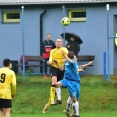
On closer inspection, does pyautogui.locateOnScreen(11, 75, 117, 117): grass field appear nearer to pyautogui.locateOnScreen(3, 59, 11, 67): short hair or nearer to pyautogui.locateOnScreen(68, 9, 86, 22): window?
pyautogui.locateOnScreen(3, 59, 11, 67): short hair

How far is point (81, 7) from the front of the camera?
28.0 m

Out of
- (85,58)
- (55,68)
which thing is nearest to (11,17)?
(85,58)

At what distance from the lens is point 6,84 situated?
1597 centimetres

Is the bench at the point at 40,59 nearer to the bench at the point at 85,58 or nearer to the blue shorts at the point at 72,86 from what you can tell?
the bench at the point at 85,58

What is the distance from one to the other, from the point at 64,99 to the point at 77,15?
7922mm

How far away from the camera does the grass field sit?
2016 cm

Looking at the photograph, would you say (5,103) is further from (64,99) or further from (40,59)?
(40,59)

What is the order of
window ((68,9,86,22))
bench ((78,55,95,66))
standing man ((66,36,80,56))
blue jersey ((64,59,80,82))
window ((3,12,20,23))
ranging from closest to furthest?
blue jersey ((64,59,80,82)), standing man ((66,36,80,56)), bench ((78,55,95,66)), window ((68,9,86,22)), window ((3,12,20,23))

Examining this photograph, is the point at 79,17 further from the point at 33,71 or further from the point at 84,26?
the point at 33,71

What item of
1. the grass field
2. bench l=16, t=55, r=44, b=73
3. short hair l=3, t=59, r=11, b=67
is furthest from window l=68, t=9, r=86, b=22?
short hair l=3, t=59, r=11, b=67

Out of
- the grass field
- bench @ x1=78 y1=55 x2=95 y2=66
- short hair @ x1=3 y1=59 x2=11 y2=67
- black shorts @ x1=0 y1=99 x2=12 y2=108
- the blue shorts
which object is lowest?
the grass field

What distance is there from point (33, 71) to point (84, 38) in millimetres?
2859

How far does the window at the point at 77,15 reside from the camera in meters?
28.2

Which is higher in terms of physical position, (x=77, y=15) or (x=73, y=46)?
(x=77, y=15)
